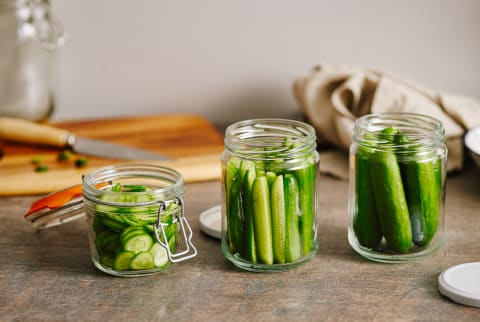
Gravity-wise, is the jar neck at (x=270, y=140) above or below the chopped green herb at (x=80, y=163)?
above

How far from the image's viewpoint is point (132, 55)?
6.31 ft

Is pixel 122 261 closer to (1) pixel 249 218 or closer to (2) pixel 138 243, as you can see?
(2) pixel 138 243

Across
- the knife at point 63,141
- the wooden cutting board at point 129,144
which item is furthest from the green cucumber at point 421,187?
the knife at point 63,141

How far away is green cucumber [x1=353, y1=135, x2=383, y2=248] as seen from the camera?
1143mm

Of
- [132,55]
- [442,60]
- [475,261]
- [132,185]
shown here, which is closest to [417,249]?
[475,261]

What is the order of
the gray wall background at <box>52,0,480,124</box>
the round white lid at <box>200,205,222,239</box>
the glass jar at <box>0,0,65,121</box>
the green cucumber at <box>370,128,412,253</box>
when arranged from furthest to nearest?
the gray wall background at <box>52,0,480,124</box> < the glass jar at <box>0,0,65,121</box> < the round white lid at <box>200,205,222,239</box> < the green cucumber at <box>370,128,412,253</box>

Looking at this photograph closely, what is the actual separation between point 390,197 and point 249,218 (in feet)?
0.73

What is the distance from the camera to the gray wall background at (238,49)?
186 centimetres

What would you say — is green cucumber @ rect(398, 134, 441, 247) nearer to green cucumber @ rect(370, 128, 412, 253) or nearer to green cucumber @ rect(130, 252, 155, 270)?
green cucumber @ rect(370, 128, 412, 253)

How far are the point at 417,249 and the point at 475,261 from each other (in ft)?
0.31

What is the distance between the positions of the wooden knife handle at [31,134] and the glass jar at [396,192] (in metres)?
0.78

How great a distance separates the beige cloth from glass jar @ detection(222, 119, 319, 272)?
18.1 inches

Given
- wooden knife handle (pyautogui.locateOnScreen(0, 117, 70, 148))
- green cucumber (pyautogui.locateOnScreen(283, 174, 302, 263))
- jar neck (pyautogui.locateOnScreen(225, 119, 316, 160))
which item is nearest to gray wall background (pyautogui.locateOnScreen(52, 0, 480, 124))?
wooden knife handle (pyautogui.locateOnScreen(0, 117, 70, 148))

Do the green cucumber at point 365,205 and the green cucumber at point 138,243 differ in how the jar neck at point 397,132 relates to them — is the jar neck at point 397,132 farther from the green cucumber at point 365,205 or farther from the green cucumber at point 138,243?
the green cucumber at point 138,243
